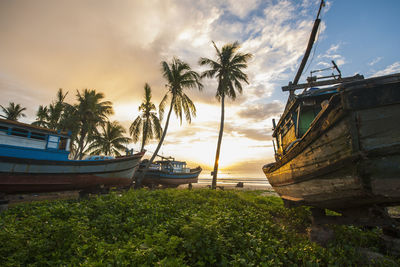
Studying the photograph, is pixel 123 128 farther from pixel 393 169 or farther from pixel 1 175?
pixel 393 169

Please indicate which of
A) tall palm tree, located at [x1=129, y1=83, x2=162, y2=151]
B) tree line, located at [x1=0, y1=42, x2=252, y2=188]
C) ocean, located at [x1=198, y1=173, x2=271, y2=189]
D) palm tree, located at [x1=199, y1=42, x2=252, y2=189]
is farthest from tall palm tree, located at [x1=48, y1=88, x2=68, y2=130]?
ocean, located at [x1=198, y1=173, x2=271, y2=189]

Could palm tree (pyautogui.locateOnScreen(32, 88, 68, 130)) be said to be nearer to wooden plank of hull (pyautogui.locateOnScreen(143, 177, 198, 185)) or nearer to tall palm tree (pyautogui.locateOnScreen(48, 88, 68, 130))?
tall palm tree (pyautogui.locateOnScreen(48, 88, 68, 130))

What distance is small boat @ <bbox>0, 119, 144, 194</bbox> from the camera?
24.7 ft

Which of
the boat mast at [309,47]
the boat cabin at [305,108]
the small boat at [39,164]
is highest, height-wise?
the boat mast at [309,47]

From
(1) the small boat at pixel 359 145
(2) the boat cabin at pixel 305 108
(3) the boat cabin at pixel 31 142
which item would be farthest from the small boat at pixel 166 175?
(1) the small boat at pixel 359 145

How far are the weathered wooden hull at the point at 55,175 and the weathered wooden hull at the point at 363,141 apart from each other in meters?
11.5

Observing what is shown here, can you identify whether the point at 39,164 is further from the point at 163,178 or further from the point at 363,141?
the point at 363,141

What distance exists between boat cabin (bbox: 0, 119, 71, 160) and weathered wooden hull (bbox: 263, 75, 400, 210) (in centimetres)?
1185

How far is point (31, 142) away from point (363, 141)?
12768 mm

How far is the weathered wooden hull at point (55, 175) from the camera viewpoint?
24.5 feet

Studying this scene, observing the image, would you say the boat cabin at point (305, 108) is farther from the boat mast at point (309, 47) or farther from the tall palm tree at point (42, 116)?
the tall palm tree at point (42, 116)

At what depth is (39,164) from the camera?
26.9 feet

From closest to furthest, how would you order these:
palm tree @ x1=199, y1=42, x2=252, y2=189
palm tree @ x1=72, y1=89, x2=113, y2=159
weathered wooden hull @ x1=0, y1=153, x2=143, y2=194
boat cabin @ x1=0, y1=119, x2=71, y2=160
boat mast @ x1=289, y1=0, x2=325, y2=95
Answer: boat mast @ x1=289, y1=0, x2=325, y2=95 → weathered wooden hull @ x1=0, y1=153, x2=143, y2=194 → boat cabin @ x1=0, y1=119, x2=71, y2=160 → palm tree @ x1=199, y1=42, x2=252, y2=189 → palm tree @ x1=72, y1=89, x2=113, y2=159

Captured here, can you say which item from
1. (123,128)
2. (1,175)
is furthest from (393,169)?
(123,128)
